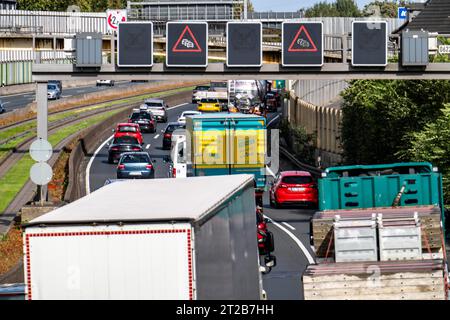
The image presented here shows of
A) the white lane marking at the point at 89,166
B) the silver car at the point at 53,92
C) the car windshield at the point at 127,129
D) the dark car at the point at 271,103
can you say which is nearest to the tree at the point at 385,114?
the white lane marking at the point at 89,166

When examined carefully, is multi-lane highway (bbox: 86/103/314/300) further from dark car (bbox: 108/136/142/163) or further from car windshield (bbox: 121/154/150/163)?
car windshield (bbox: 121/154/150/163)

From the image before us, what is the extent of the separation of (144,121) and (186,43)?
4077 cm

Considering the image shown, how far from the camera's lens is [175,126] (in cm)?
7188

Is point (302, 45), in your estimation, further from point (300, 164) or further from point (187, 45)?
point (300, 164)

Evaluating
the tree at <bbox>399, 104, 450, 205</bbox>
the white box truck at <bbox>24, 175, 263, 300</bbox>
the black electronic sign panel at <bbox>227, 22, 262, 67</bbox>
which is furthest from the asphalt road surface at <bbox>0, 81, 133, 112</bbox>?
the white box truck at <bbox>24, 175, 263, 300</bbox>

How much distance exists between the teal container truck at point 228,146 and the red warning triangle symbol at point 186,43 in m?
2.85

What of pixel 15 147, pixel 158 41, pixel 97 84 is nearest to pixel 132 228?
pixel 15 147

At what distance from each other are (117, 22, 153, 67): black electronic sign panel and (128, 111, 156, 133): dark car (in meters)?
40.3

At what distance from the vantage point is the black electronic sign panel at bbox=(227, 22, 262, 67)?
41.6 meters

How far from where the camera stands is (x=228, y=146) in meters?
42.8

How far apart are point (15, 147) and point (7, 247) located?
105 ft

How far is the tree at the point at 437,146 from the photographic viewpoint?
40.7 m
